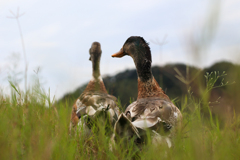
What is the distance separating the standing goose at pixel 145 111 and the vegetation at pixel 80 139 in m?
0.16

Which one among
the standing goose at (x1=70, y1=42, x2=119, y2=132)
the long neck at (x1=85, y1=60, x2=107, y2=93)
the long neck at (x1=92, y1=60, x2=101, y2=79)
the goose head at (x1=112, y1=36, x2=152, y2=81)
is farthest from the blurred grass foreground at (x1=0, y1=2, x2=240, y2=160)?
the long neck at (x1=92, y1=60, x2=101, y2=79)

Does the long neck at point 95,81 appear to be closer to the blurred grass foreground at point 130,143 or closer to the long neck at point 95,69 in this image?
the long neck at point 95,69

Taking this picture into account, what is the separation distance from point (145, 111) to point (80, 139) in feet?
3.06

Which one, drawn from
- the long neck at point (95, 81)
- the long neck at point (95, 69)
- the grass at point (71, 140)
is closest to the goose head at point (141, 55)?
the long neck at point (95, 81)

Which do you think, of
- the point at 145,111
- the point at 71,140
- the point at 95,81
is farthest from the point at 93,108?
the point at 71,140

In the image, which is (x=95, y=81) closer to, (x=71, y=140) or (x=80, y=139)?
(x=80, y=139)

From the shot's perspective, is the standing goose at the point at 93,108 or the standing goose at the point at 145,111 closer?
the standing goose at the point at 145,111

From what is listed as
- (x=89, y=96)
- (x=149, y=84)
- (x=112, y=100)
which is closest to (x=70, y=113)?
(x=89, y=96)

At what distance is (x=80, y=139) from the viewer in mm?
2920

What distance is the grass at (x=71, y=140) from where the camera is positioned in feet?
6.37

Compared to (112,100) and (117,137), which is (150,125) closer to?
(117,137)

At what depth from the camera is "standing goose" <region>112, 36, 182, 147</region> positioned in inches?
98.1

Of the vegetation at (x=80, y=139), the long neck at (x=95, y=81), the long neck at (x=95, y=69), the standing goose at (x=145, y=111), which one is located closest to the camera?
the vegetation at (x=80, y=139)

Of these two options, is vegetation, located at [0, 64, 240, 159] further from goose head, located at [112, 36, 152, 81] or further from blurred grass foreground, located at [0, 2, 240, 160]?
goose head, located at [112, 36, 152, 81]
